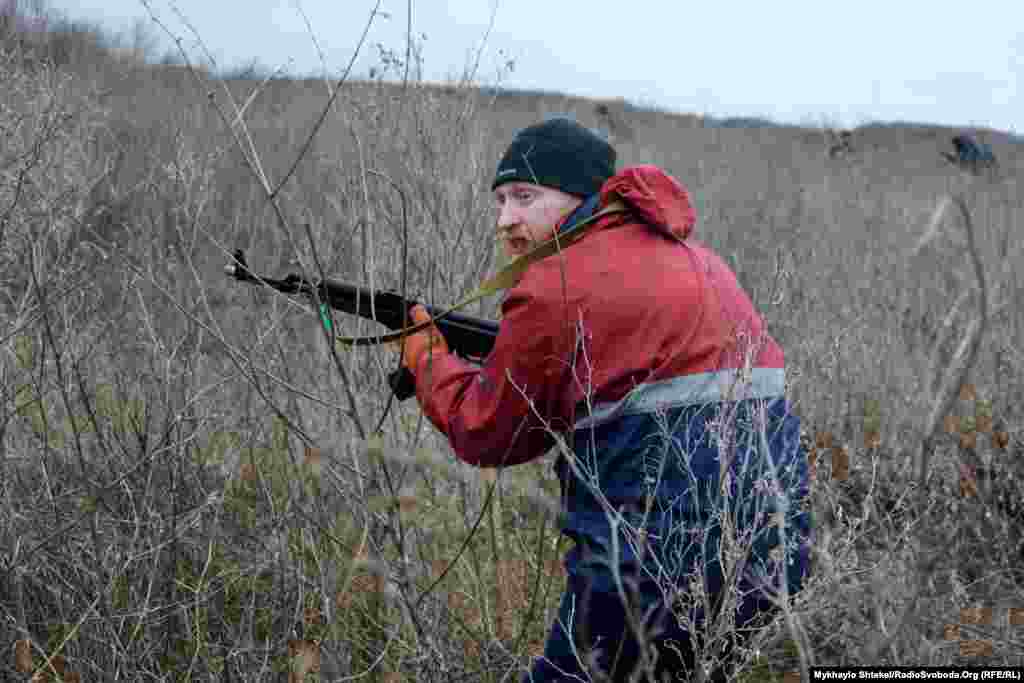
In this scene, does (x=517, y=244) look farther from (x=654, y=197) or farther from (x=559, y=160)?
(x=654, y=197)

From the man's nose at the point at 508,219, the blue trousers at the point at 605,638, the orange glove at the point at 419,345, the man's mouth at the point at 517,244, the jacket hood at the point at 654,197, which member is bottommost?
the blue trousers at the point at 605,638

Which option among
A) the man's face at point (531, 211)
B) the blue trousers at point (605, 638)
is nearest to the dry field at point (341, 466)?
the blue trousers at point (605, 638)

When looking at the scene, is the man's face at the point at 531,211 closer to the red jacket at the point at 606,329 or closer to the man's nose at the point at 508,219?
the man's nose at the point at 508,219

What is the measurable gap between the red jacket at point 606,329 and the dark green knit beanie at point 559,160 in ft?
0.65

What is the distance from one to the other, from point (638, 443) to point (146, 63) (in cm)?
677

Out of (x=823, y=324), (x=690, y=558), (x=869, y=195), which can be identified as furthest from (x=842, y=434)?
(x=869, y=195)

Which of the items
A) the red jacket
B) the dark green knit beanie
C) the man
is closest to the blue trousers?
the man

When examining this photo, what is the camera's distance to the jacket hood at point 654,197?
186 centimetres

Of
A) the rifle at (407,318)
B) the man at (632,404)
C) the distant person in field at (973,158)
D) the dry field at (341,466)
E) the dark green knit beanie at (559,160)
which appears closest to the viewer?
the dry field at (341,466)

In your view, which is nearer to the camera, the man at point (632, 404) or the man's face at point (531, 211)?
the man at point (632, 404)

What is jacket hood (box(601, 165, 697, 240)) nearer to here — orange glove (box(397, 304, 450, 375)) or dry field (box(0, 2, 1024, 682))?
dry field (box(0, 2, 1024, 682))

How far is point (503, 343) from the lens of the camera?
1829 mm

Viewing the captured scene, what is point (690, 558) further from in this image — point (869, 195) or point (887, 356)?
point (869, 195)

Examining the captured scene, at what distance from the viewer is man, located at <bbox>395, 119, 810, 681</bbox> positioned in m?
1.71
